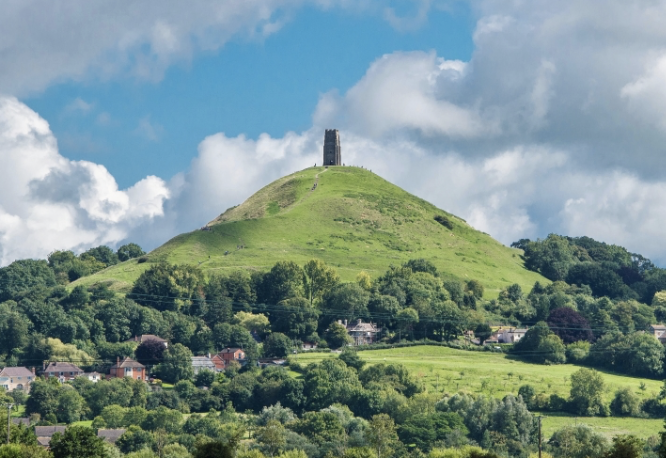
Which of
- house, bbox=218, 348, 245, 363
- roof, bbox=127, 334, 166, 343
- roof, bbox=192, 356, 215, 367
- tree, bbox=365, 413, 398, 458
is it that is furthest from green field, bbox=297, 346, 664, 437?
roof, bbox=127, 334, 166, 343

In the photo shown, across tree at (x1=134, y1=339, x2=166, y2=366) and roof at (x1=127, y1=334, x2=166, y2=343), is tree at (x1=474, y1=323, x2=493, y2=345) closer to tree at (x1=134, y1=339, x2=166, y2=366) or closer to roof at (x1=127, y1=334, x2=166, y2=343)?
roof at (x1=127, y1=334, x2=166, y2=343)

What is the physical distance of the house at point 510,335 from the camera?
158m

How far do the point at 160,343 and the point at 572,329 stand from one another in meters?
52.3

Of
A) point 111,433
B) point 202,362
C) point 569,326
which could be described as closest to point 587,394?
point 569,326

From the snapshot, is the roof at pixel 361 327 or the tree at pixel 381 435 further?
the roof at pixel 361 327

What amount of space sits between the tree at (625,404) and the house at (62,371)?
193ft

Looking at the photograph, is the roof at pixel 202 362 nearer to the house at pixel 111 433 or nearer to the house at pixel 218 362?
the house at pixel 218 362

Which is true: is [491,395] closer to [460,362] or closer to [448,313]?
[460,362]

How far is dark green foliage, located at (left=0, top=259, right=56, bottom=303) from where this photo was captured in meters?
190

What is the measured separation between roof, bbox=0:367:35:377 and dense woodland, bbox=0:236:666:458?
409cm

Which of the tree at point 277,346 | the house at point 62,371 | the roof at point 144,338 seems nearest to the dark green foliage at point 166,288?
the roof at point 144,338

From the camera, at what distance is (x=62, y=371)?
459 ft

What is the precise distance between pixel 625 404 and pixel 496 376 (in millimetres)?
15594

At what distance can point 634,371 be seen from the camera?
13975 cm
